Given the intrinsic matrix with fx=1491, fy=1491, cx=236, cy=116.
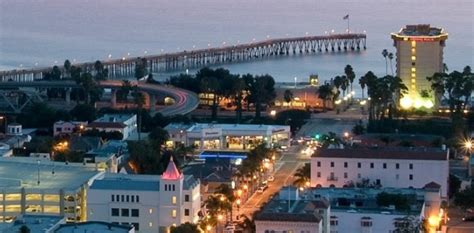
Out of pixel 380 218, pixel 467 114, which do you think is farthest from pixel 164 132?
pixel 380 218

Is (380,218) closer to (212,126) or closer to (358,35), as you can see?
(212,126)

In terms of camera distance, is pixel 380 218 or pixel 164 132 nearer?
pixel 380 218

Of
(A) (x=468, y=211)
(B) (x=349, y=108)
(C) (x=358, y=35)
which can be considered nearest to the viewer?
(A) (x=468, y=211)

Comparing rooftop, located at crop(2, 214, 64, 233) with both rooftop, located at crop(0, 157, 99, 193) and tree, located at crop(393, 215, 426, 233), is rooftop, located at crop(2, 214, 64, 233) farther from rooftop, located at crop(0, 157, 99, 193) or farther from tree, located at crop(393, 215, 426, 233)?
tree, located at crop(393, 215, 426, 233)

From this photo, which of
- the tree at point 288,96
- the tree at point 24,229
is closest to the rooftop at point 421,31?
the tree at point 288,96

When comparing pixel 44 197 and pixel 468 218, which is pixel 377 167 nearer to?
pixel 468 218

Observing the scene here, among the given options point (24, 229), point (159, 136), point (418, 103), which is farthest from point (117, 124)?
point (24, 229)
